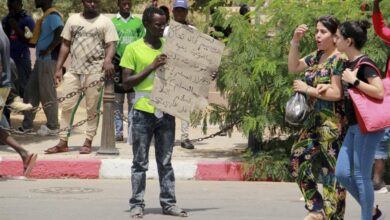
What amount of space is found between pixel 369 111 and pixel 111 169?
14.4 feet

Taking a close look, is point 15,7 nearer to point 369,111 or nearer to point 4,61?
point 4,61

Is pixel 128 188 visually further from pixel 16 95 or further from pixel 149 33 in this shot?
pixel 16 95

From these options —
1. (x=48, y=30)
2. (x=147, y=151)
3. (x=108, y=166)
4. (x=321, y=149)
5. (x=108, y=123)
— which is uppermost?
(x=48, y=30)

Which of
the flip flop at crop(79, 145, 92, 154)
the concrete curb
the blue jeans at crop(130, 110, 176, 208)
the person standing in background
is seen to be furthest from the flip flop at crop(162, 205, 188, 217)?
the person standing in background

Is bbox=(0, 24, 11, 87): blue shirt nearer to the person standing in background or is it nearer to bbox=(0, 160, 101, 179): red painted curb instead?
bbox=(0, 160, 101, 179): red painted curb

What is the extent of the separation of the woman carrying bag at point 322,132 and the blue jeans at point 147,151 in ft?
3.91

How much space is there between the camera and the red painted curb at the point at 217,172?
11227mm

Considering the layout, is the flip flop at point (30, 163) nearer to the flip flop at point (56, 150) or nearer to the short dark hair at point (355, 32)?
the flip flop at point (56, 150)

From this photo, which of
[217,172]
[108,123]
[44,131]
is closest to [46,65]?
[44,131]

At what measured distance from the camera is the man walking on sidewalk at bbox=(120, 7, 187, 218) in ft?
27.9

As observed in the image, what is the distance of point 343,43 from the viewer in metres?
7.65

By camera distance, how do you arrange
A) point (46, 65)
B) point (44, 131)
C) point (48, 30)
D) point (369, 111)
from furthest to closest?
point (46, 65) → point (48, 30) → point (44, 131) → point (369, 111)

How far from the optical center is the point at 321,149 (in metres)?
7.98

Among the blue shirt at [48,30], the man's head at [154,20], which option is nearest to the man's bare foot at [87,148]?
the blue shirt at [48,30]
